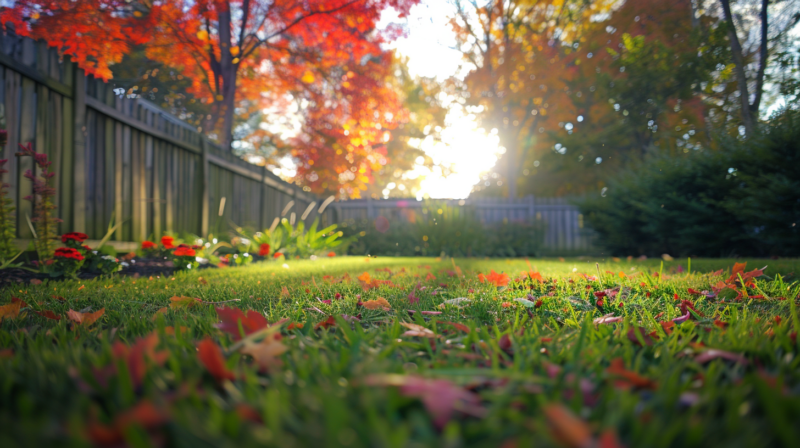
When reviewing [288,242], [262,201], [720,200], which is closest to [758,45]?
[720,200]

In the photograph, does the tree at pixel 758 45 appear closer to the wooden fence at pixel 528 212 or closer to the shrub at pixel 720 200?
the shrub at pixel 720 200

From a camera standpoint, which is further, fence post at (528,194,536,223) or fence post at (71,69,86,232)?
fence post at (528,194,536,223)

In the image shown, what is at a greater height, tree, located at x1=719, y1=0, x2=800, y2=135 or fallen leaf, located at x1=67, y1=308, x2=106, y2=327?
tree, located at x1=719, y1=0, x2=800, y2=135

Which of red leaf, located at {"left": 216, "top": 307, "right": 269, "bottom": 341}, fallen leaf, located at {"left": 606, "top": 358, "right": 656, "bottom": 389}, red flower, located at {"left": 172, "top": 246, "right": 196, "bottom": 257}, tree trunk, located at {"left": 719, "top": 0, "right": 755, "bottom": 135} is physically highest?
tree trunk, located at {"left": 719, "top": 0, "right": 755, "bottom": 135}

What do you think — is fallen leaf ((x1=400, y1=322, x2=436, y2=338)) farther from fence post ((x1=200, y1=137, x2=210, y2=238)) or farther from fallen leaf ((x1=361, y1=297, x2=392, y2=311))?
fence post ((x1=200, y1=137, x2=210, y2=238))

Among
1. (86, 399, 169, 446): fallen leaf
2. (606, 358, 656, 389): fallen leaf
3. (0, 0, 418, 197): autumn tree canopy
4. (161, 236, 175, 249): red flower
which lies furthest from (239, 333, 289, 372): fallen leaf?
(0, 0, 418, 197): autumn tree canopy

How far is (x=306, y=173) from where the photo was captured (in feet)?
38.3

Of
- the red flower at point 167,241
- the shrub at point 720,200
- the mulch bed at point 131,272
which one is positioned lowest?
the mulch bed at point 131,272

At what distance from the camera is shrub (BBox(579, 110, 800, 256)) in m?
4.66

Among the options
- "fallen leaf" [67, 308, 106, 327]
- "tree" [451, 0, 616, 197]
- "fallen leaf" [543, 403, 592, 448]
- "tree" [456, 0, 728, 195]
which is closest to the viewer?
"fallen leaf" [543, 403, 592, 448]

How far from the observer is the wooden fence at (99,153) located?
3309mm

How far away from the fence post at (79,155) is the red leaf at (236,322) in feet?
11.7

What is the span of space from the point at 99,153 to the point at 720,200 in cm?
763

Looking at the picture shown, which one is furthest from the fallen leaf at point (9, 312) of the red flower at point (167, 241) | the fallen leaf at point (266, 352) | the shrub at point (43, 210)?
the red flower at point (167, 241)
